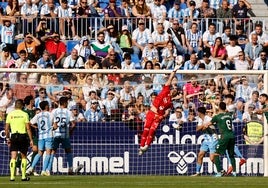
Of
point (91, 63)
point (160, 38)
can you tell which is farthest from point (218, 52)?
point (91, 63)

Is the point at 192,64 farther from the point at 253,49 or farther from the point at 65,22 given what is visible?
the point at 65,22

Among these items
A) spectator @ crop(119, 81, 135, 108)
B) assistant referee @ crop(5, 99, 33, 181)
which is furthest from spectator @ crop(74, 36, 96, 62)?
assistant referee @ crop(5, 99, 33, 181)

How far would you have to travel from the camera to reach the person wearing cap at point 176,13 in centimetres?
4109

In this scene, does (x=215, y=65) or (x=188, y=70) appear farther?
(x=215, y=65)

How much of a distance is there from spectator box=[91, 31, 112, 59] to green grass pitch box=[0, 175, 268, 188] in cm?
614

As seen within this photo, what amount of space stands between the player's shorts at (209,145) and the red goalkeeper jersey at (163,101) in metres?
1.45

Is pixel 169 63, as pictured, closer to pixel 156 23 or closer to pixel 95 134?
pixel 156 23

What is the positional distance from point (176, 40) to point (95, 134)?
6151 mm

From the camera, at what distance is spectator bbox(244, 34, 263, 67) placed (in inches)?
1586

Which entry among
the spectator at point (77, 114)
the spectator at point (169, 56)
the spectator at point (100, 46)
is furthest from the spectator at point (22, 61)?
the spectator at point (169, 56)

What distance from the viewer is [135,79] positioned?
36.0 meters

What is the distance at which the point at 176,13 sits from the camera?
135ft

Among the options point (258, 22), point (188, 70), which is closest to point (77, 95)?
point (188, 70)

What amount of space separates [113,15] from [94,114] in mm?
5935
